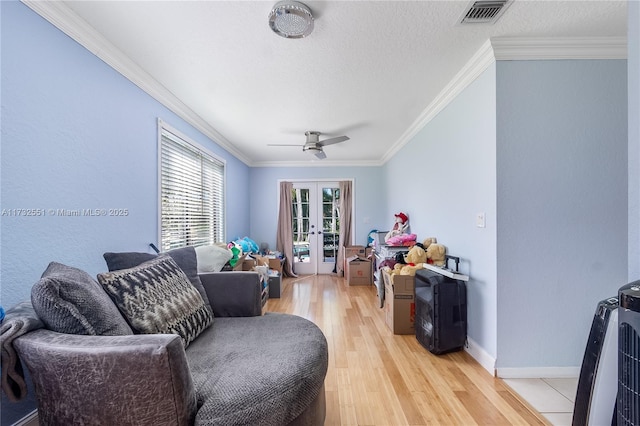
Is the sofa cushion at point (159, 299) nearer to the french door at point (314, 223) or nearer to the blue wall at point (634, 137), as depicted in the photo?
the blue wall at point (634, 137)

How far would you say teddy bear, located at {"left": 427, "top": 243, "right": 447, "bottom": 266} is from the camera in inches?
105

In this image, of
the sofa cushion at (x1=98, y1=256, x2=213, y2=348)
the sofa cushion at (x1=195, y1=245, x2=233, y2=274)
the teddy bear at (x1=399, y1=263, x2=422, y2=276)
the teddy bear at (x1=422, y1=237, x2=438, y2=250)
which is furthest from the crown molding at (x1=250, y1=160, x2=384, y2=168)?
the sofa cushion at (x1=98, y1=256, x2=213, y2=348)

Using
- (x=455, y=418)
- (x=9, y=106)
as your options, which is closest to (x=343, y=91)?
(x=9, y=106)

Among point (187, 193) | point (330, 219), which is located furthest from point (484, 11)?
point (330, 219)

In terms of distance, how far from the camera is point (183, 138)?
2.81 m

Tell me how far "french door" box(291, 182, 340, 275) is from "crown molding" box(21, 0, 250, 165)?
304 centimetres

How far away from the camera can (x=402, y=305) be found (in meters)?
2.68

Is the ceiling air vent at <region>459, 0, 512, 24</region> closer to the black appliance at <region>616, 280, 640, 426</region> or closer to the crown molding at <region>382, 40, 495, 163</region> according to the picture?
the crown molding at <region>382, 40, 495, 163</region>

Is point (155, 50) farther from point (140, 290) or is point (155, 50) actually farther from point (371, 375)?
point (371, 375)

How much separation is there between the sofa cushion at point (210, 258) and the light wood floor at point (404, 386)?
133 centimetres

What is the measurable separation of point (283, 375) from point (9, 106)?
175 cm

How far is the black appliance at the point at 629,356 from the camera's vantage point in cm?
80

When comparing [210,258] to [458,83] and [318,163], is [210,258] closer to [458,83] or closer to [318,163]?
[458,83]

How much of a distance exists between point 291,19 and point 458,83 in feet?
5.27
